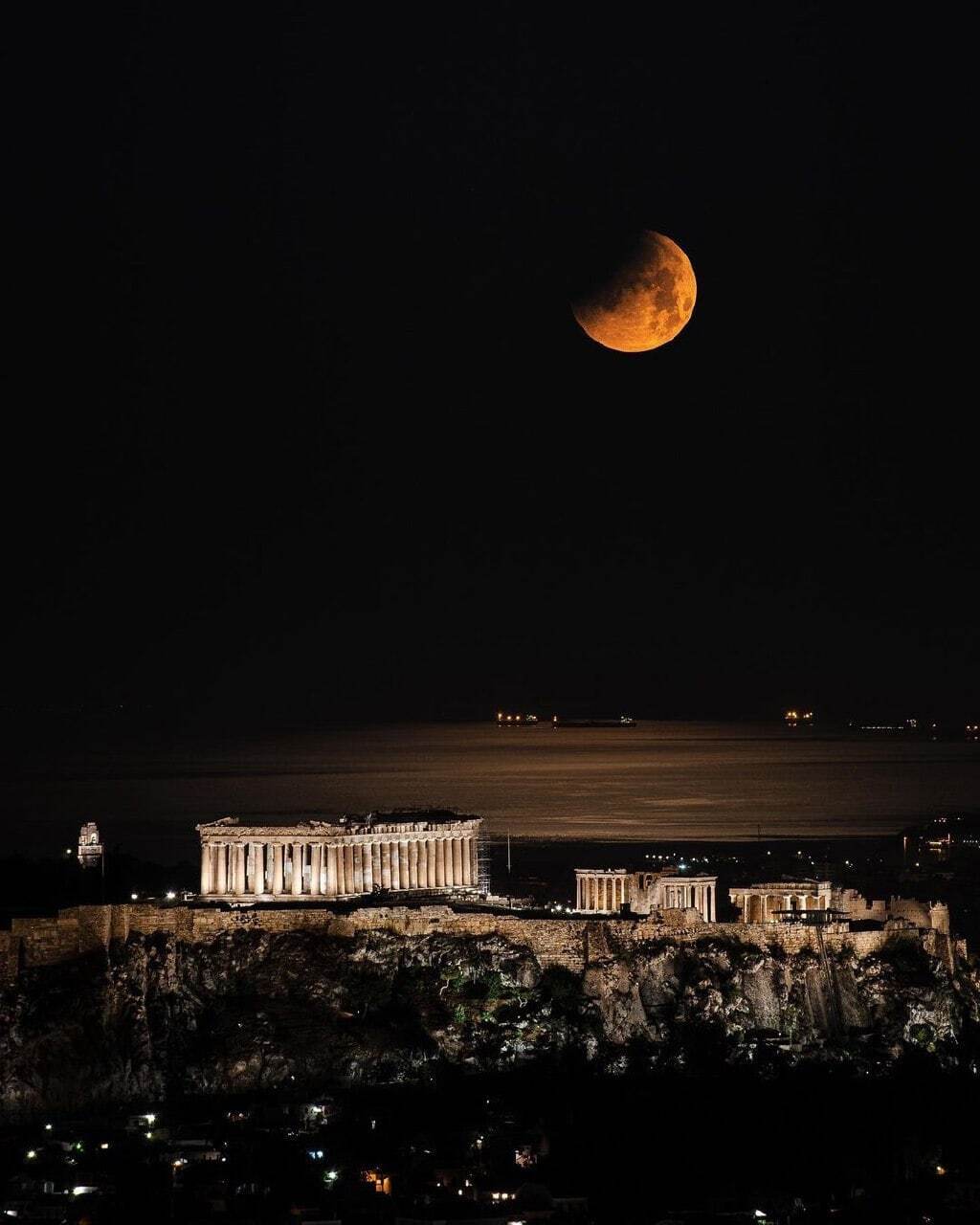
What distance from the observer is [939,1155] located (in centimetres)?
8700

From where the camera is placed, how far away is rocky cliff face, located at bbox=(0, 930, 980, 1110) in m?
95.1

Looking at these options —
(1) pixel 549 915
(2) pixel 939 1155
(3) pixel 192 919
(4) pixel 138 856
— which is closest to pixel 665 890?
(1) pixel 549 915

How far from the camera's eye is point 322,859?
380 ft

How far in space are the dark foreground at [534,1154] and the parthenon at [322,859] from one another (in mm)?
20331

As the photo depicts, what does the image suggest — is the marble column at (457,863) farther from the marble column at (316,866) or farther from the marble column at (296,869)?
the marble column at (296,869)

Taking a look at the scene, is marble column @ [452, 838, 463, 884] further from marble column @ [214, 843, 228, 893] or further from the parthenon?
marble column @ [214, 843, 228, 893]

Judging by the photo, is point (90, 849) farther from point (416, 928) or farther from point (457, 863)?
point (416, 928)

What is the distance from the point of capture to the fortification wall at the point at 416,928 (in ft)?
329

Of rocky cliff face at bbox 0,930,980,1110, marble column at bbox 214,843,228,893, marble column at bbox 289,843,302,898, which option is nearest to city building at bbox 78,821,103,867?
marble column at bbox 214,843,228,893

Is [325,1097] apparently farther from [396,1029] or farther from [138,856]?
[138,856]

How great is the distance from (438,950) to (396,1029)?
4585 millimetres

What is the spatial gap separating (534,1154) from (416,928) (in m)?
19.6

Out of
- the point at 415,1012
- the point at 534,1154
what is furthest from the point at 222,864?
the point at 534,1154

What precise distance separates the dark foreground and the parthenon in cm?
2033
